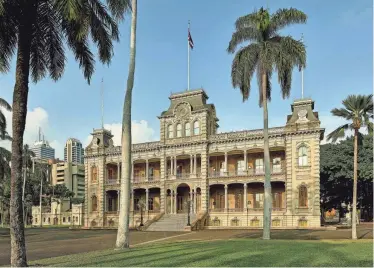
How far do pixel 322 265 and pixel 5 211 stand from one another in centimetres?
9318

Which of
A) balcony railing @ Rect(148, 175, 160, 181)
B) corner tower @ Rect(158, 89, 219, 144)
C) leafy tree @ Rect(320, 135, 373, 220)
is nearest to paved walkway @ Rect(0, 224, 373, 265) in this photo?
leafy tree @ Rect(320, 135, 373, 220)

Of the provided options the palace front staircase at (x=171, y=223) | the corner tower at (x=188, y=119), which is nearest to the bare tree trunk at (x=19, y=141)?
the palace front staircase at (x=171, y=223)

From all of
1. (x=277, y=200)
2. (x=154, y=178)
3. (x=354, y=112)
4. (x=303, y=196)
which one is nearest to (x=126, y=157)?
(x=354, y=112)

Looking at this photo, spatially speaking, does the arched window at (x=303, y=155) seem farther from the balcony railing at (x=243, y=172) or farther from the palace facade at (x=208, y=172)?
the balcony railing at (x=243, y=172)

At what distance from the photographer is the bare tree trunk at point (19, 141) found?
12086 mm

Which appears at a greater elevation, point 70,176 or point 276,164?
point 276,164

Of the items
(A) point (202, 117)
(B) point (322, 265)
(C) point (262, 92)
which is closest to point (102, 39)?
(B) point (322, 265)

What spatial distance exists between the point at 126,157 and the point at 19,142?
505 cm

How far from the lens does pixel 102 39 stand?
1564 centimetres

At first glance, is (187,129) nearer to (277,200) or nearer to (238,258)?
(277,200)

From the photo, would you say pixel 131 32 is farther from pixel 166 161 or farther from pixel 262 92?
pixel 166 161

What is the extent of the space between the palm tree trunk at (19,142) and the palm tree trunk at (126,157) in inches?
184

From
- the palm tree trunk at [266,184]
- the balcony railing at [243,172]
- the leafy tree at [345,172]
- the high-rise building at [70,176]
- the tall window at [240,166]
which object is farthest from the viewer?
the high-rise building at [70,176]

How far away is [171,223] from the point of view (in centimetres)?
4456
